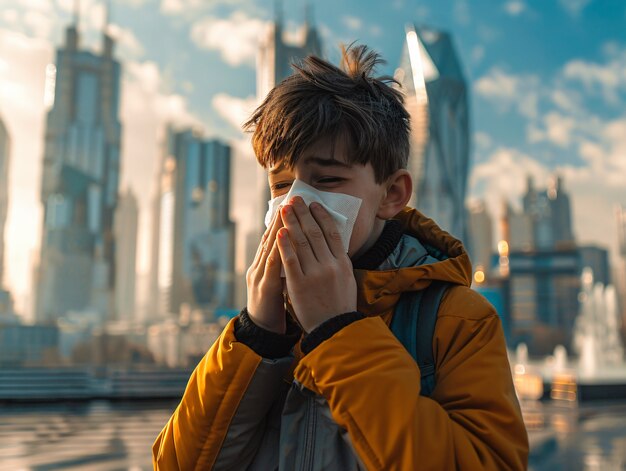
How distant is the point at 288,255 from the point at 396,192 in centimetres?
31

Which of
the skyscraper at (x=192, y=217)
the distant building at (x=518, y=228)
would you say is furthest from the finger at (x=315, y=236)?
the distant building at (x=518, y=228)

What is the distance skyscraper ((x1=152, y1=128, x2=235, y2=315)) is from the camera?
8656 centimetres

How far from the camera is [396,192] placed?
1.12 metres

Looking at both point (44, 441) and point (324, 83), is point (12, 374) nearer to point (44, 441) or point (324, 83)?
point (44, 441)

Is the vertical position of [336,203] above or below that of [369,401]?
above

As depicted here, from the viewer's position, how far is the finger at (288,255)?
0.92 metres

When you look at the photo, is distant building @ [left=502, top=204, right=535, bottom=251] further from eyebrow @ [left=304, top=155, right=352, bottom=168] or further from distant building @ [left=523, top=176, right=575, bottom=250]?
eyebrow @ [left=304, top=155, right=352, bottom=168]

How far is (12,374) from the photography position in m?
22.5

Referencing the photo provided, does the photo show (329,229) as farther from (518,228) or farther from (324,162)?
(518,228)

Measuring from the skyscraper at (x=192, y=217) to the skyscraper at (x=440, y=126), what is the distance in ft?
110

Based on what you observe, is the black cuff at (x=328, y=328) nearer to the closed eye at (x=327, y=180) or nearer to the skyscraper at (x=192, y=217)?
the closed eye at (x=327, y=180)

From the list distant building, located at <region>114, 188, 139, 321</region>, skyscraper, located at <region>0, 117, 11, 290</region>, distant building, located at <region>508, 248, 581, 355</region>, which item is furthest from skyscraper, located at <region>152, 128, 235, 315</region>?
distant building, located at <region>508, 248, 581, 355</region>

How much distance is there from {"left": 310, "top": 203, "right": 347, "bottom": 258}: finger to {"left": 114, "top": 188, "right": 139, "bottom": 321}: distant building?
77.7 m

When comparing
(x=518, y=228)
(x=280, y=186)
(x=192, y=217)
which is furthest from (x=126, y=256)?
(x=280, y=186)
